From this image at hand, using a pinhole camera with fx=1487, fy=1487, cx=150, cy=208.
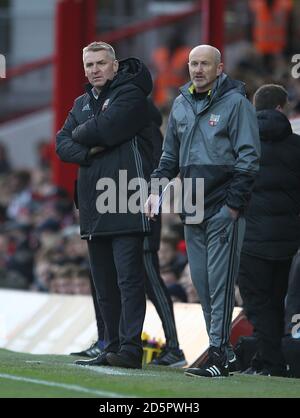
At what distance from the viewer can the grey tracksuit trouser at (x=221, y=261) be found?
880 centimetres

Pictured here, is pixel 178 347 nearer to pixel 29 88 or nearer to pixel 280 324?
Result: pixel 280 324

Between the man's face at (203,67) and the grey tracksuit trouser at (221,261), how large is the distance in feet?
2.50

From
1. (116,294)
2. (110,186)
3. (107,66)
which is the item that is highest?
(107,66)

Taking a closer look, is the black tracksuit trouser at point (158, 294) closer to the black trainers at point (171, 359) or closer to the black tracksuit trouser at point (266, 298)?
the black trainers at point (171, 359)

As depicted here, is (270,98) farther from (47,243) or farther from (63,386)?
(47,243)

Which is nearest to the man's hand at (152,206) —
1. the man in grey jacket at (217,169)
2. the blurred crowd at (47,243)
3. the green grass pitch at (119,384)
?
the man in grey jacket at (217,169)

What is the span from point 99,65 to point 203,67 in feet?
2.31

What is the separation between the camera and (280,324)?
9.78 metres

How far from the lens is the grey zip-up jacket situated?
8.71 meters

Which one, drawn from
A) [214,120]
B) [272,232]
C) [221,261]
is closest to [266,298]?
[272,232]

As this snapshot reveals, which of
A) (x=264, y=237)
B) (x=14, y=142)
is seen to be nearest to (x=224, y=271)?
(x=264, y=237)

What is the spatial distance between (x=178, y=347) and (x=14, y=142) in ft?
52.7

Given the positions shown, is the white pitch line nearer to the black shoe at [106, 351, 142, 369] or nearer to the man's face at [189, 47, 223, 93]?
the black shoe at [106, 351, 142, 369]

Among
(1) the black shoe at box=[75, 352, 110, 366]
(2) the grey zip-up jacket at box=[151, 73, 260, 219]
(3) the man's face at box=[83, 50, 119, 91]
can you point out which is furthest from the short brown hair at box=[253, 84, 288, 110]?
(1) the black shoe at box=[75, 352, 110, 366]
